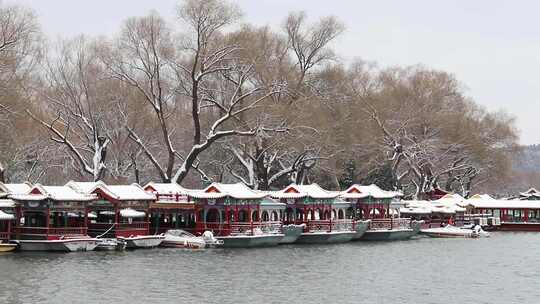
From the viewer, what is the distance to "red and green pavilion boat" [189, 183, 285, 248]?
57000 millimetres

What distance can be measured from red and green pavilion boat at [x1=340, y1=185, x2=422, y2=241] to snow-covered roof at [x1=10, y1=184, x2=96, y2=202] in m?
23.1

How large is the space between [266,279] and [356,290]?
4431 mm

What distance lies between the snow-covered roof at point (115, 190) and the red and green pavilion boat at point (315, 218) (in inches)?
458

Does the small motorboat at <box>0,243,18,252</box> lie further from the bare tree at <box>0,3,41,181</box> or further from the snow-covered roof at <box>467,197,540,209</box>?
the snow-covered roof at <box>467,197,540,209</box>

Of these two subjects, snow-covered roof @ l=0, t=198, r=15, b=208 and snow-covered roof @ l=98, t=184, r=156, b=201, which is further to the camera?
snow-covered roof @ l=98, t=184, r=156, b=201

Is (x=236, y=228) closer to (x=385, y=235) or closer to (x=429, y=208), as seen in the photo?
(x=385, y=235)

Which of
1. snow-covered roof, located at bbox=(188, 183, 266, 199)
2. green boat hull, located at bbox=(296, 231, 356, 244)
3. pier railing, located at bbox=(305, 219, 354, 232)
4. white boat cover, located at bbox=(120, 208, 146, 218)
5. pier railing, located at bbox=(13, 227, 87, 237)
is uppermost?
snow-covered roof, located at bbox=(188, 183, 266, 199)

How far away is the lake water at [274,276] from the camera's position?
35000 mm

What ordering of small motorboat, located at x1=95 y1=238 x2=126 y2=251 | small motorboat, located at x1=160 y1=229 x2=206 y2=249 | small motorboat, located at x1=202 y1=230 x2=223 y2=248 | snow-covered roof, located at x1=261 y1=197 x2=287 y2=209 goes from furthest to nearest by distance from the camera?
snow-covered roof, located at x1=261 y1=197 x2=287 y2=209 < small motorboat, located at x1=202 y1=230 x2=223 y2=248 < small motorboat, located at x1=160 y1=229 x2=206 y2=249 < small motorboat, located at x1=95 y1=238 x2=126 y2=251

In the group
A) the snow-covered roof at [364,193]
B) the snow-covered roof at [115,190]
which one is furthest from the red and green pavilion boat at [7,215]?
the snow-covered roof at [364,193]

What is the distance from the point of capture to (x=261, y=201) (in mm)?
59531

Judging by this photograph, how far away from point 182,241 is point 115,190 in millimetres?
5343

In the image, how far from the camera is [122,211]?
5353 cm

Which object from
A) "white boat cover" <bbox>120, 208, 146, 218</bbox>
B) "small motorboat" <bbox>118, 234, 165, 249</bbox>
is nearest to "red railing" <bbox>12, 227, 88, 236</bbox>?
"small motorboat" <bbox>118, 234, 165, 249</bbox>
